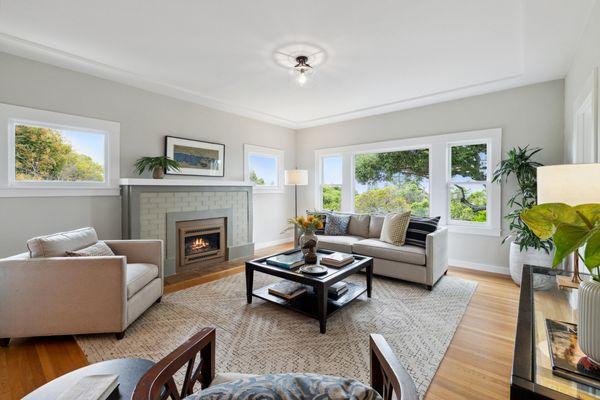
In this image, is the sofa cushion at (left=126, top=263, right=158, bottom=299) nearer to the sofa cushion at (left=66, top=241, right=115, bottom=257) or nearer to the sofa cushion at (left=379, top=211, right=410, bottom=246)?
the sofa cushion at (left=66, top=241, right=115, bottom=257)

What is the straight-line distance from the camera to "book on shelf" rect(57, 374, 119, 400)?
3.27ft

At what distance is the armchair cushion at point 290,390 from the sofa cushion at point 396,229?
126 inches

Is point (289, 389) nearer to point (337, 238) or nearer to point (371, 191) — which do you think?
point (337, 238)

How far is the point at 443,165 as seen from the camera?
439 centimetres

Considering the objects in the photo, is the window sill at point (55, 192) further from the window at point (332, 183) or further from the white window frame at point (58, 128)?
the window at point (332, 183)

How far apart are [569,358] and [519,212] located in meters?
3.04

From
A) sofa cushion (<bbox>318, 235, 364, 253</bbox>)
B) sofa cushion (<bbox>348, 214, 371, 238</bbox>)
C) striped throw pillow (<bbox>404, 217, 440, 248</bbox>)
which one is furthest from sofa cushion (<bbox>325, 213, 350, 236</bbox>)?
striped throw pillow (<bbox>404, 217, 440, 248</bbox>)

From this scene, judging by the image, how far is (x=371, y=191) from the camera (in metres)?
5.32

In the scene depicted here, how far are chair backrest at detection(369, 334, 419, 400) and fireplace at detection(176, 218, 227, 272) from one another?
11.9 feet

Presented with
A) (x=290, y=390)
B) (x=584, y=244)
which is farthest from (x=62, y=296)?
(x=584, y=244)

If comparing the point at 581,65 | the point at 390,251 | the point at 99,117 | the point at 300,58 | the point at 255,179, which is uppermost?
the point at 300,58

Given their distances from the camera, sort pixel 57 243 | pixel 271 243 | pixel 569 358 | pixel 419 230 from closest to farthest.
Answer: pixel 569 358 < pixel 57 243 < pixel 419 230 < pixel 271 243

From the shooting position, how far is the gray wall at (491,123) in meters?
3.55

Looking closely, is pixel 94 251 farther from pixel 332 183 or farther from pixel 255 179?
pixel 332 183
